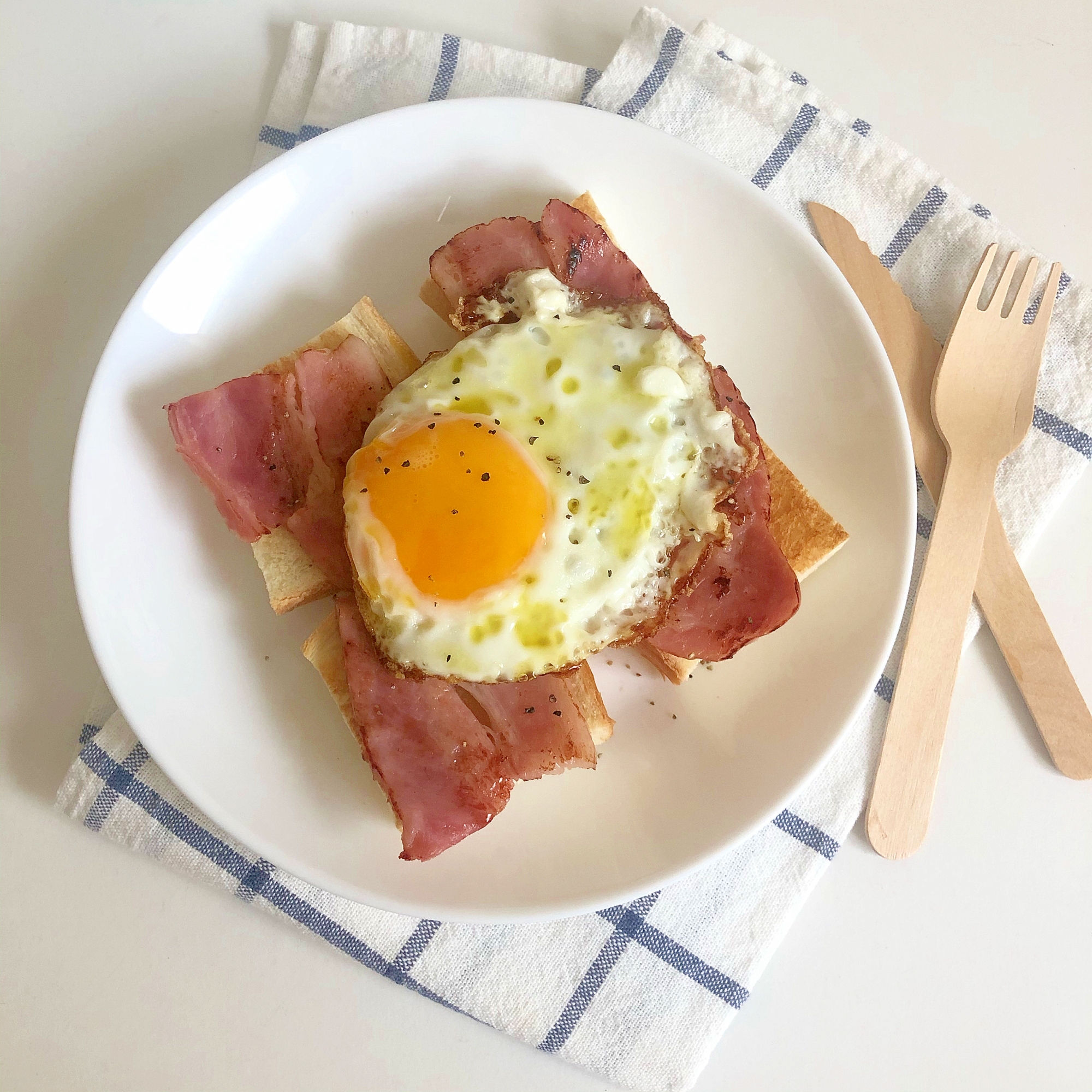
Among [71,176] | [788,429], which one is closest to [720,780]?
[788,429]

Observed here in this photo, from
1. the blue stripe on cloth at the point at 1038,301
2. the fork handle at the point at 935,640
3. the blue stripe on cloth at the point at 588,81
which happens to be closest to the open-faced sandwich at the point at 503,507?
the fork handle at the point at 935,640

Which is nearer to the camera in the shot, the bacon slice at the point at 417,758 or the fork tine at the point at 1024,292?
the bacon slice at the point at 417,758

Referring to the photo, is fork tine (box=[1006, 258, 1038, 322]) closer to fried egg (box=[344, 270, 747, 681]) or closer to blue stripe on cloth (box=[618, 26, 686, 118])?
fried egg (box=[344, 270, 747, 681])

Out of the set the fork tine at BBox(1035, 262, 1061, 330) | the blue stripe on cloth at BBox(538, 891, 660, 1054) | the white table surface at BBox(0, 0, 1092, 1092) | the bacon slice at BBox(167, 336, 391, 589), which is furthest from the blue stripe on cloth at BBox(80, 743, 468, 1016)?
the fork tine at BBox(1035, 262, 1061, 330)

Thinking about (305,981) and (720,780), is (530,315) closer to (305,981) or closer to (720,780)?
(720,780)

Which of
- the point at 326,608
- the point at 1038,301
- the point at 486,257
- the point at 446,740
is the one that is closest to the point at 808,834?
the point at 446,740

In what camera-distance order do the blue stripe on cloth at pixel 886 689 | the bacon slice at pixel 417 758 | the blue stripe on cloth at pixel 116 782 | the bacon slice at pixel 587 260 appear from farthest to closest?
the blue stripe on cloth at pixel 886 689, the blue stripe on cloth at pixel 116 782, the bacon slice at pixel 587 260, the bacon slice at pixel 417 758

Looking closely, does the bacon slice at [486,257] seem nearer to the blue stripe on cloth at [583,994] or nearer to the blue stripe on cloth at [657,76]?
the blue stripe on cloth at [657,76]
